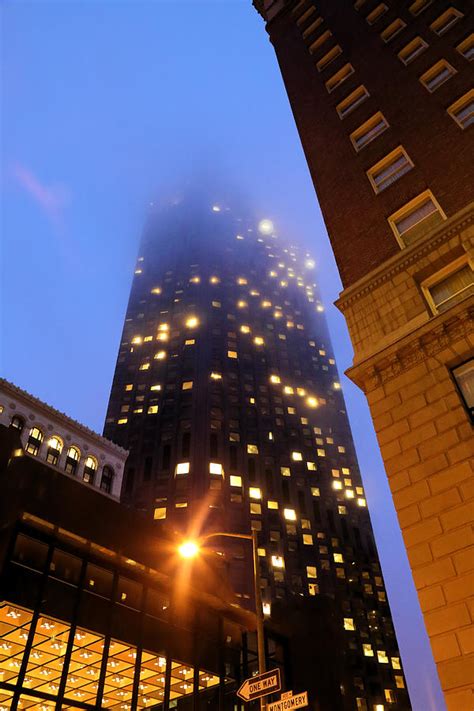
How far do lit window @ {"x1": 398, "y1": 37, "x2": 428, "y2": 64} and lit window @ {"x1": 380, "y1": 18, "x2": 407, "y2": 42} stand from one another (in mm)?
2033

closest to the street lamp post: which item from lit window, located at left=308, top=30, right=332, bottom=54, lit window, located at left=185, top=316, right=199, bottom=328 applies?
lit window, located at left=308, top=30, right=332, bottom=54

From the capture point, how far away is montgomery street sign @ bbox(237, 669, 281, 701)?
12398 millimetres

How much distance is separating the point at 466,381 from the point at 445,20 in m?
23.3

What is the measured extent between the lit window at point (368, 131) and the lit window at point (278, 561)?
5915cm

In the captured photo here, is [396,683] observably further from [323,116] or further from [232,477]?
[323,116]

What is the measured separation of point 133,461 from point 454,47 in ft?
227

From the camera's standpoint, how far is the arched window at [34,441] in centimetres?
5784

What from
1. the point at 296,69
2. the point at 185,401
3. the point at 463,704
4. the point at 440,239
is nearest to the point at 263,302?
the point at 185,401

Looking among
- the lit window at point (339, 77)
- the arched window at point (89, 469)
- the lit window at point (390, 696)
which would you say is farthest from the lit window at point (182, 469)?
the lit window at point (339, 77)

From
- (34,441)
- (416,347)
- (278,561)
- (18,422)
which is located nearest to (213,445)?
(278,561)

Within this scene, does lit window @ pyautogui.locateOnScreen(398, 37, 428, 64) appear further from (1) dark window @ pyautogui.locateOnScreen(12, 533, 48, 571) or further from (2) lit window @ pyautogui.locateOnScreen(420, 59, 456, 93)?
(1) dark window @ pyautogui.locateOnScreen(12, 533, 48, 571)

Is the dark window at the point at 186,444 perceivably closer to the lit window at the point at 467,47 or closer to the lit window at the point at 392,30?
the lit window at the point at 392,30

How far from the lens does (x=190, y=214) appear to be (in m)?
175

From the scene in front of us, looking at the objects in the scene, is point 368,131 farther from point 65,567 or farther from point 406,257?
point 65,567
